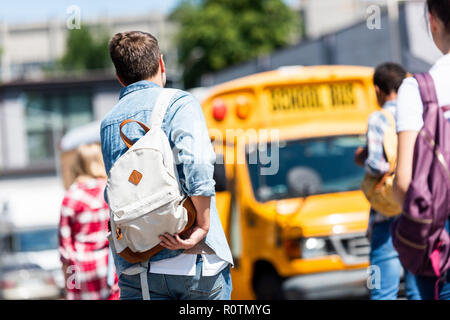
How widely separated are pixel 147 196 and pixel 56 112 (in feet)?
127

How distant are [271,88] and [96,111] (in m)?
33.0

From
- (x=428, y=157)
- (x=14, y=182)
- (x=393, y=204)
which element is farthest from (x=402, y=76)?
(x=14, y=182)

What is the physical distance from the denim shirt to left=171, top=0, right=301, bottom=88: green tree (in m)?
41.7

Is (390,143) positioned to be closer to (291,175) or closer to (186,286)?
(186,286)

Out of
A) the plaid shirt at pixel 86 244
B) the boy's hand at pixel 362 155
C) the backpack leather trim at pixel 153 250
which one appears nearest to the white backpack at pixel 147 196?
the backpack leather trim at pixel 153 250

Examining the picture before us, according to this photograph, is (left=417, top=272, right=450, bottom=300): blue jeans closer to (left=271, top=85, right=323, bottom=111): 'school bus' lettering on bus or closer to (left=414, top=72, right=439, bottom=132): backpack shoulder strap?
(left=414, top=72, right=439, bottom=132): backpack shoulder strap

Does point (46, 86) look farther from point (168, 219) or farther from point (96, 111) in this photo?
point (168, 219)

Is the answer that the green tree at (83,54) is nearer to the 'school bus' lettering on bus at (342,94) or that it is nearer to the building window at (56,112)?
the building window at (56,112)

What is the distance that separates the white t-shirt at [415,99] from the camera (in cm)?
271

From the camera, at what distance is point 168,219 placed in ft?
9.62

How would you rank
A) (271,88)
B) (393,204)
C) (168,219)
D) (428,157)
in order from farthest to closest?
(271,88) → (393,204) → (168,219) → (428,157)

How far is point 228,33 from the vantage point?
4562 centimetres

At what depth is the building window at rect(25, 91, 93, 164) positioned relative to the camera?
132 ft

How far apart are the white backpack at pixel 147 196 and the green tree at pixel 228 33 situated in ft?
138
